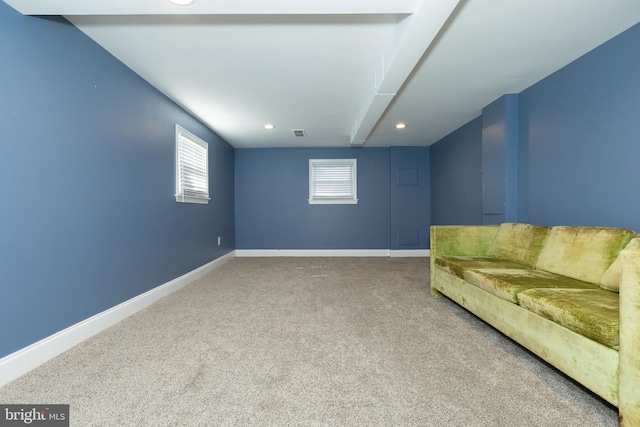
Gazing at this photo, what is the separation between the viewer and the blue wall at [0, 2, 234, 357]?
64.1 inches

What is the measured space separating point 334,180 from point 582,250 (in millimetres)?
4378

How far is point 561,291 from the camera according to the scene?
1.67 m

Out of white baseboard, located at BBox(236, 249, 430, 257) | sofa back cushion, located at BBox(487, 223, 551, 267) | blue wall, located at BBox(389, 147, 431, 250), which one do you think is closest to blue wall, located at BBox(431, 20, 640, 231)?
sofa back cushion, located at BBox(487, 223, 551, 267)

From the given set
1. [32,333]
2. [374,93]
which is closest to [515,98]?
[374,93]

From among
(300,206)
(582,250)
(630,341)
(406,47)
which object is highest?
(406,47)

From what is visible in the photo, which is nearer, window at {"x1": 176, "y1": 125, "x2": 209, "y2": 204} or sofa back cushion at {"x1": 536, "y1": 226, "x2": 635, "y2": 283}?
sofa back cushion at {"x1": 536, "y1": 226, "x2": 635, "y2": 283}

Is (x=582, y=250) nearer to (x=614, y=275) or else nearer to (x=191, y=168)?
(x=614, y=275)

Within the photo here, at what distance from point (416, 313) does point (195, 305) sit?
209 cm

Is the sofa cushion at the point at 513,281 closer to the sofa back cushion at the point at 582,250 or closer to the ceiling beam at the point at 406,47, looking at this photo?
the sofa back cushion at the point at 582,250

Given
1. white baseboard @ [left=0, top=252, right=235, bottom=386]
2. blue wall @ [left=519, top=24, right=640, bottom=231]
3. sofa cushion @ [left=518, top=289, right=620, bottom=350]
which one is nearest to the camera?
sofa cushion @ [left=518, top=289, right=620, bottom=350]

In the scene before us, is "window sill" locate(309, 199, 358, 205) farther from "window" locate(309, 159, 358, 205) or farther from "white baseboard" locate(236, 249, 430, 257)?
"white baseboard" locate(236, 249, 430, 257)

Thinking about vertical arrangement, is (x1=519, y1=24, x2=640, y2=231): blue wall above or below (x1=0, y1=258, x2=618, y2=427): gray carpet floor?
above

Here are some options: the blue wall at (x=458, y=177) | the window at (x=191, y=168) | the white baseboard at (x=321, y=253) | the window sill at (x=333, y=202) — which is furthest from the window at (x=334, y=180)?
the window at (x=191, y=168)

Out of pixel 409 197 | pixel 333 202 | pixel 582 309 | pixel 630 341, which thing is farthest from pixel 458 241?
pixel 333 202
